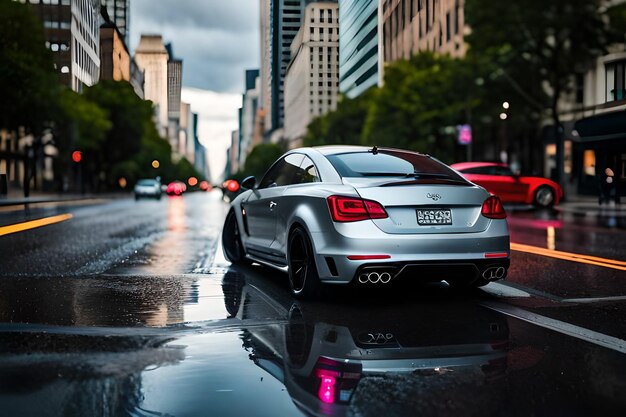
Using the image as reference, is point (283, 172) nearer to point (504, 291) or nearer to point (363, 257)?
point (363, 257)

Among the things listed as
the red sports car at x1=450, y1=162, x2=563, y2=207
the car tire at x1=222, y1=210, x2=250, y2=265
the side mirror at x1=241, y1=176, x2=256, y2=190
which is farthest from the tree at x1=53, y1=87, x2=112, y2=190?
the side mirror at x1=241, y1=176, x2=256, y2=190

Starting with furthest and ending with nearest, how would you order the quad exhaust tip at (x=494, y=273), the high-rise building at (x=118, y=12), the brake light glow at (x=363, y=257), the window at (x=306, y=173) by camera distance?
1. the high-rise building at (x=118, y=12)
2. the window at (x=306, y=173)
3. the quad exhaust tip at (x=494, y=273)
4. the brake light glow at (x=363, y=257)

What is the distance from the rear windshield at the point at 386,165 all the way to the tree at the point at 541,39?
86.2 ft

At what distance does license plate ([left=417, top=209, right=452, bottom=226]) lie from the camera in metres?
6.61

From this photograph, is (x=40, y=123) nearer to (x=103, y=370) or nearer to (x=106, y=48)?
(x=106, y=48)

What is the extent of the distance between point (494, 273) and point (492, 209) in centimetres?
57

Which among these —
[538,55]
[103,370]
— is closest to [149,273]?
[103,370]

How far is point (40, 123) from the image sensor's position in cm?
4644

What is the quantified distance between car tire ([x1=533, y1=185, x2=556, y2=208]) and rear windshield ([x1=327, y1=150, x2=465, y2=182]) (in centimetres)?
2116

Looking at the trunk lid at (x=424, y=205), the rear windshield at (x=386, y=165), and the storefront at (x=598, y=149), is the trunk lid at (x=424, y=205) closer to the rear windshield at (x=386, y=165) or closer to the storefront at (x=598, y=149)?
the rear windshield at (x=386, y=165)

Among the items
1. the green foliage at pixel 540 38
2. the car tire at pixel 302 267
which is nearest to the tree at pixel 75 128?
the green foliage at pixel 540 38

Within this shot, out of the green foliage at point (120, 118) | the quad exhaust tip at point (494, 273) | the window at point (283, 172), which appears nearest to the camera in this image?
the quad exhaust tip at point (494, 273)

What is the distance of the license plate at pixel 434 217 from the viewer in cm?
661

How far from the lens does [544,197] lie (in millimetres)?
27953
